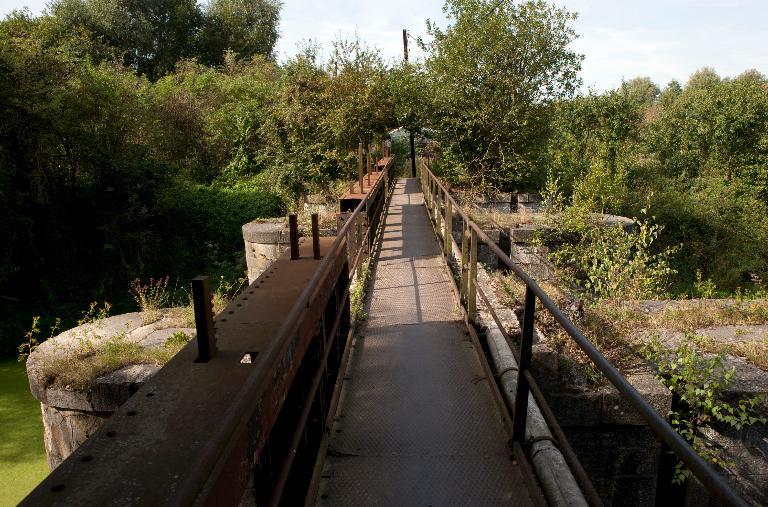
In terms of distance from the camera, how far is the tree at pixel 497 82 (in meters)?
15.1

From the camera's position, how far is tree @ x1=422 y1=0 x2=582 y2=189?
15141 mm

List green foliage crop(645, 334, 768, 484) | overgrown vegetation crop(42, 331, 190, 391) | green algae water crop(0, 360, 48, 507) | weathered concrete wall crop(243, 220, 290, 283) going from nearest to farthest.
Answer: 1. green foliage crop(645, 334, 768, 484)
2. overgrown vegetation crop(42, 331, 190, 391)
3. green algae water crop(0, 360, 48, 507)
4. weathered concrete wall crop(243, 220, 290, 283)

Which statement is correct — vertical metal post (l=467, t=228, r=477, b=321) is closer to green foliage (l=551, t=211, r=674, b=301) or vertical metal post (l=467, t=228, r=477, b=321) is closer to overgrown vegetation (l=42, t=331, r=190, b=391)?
green foliage (l=551, t=211, r=674, b=301)

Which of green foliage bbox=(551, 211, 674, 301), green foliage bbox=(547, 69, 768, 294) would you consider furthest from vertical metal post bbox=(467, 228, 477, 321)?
green foliage bbox=(547, 69, 768, 294)

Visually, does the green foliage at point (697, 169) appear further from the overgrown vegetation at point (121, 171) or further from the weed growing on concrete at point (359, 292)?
the weed growing on concrete at point (359, 292)

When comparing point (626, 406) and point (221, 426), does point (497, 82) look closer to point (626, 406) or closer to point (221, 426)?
point (626, 406)

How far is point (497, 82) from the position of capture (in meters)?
15.4

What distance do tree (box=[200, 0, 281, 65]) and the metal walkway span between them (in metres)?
35.0

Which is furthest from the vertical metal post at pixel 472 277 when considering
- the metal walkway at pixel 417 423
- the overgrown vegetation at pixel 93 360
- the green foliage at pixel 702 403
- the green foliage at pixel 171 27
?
the green foliage at pixel 171 27

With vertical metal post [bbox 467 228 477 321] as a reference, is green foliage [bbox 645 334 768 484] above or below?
below

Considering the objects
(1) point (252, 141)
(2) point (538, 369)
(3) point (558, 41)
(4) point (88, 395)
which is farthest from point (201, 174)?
(2) point (538, 369)

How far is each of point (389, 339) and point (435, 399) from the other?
1.29 meters

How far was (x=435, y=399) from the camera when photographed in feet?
12.9

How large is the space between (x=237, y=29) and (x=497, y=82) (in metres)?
28.2
